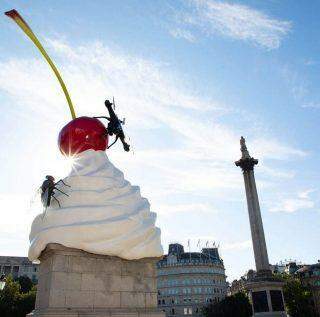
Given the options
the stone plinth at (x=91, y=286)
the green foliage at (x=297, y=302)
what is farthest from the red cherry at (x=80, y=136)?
the green foliage at (x=297, y=302)

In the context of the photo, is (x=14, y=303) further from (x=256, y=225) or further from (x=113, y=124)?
(x=113, y=124)

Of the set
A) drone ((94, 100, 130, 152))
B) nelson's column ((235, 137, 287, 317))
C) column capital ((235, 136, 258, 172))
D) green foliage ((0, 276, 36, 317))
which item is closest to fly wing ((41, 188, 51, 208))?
drone ((94, 100, 130, 152))

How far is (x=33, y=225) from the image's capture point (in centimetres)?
863

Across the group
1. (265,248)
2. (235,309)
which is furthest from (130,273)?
(235,309)

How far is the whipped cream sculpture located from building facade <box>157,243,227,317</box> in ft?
241

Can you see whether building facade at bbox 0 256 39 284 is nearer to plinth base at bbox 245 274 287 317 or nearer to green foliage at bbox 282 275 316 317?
green foliage at bbox 282 275 316 317

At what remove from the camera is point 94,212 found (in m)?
8.25

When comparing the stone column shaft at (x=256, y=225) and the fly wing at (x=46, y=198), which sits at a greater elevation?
the stone column shaft at (x=256, y=225)

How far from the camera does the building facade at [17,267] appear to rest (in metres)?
75.1

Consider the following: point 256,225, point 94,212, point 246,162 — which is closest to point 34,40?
point 94,212

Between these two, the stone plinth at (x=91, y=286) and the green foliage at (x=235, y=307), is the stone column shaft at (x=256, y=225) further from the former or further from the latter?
the stone plinth at (x=91, y=286)

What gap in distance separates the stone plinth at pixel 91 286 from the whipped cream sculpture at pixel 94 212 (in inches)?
11.2

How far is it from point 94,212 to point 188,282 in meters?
76.7

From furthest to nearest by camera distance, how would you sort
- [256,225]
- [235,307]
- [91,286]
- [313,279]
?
[313,279] → [235,307] → [256,225] → [91,286]
